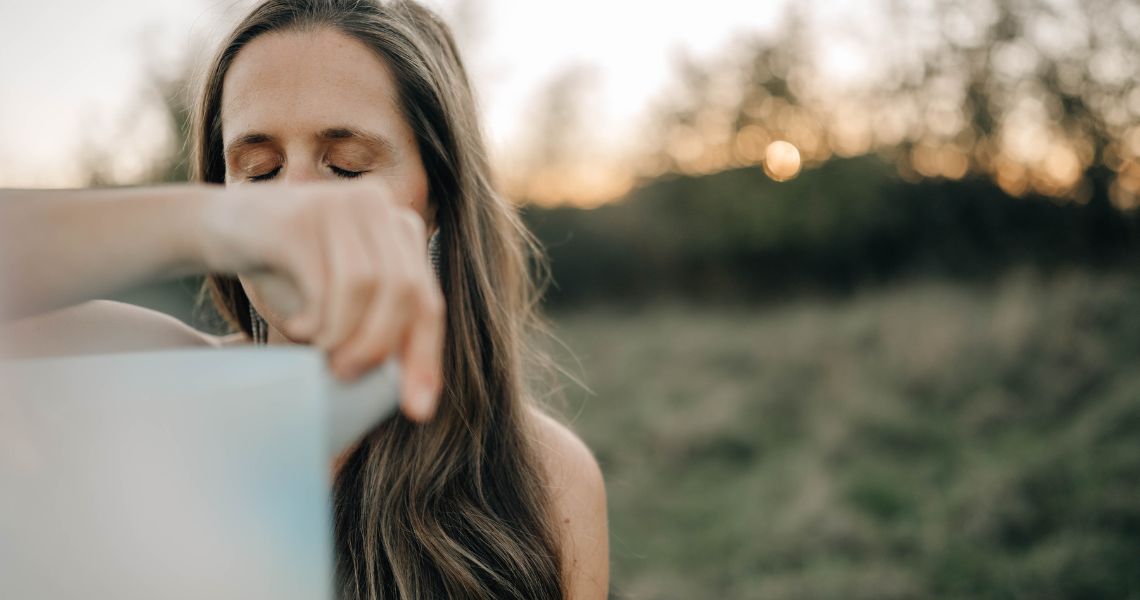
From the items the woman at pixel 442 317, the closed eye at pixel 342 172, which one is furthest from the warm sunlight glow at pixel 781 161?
the closed eye at pixel 342 172

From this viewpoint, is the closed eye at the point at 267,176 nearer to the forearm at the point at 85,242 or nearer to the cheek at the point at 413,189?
the cheek at the point at 413,189

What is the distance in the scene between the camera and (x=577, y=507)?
180cm

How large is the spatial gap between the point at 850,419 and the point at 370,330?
6.66 meters

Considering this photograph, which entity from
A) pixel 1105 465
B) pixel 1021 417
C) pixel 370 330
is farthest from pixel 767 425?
pixel 370 330

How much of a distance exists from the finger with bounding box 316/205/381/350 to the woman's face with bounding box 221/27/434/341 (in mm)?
876

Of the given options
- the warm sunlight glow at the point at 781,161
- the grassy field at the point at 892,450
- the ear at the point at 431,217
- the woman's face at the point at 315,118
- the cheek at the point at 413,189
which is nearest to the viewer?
the woman's face at the point at 315,118

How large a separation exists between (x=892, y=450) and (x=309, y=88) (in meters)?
5.80

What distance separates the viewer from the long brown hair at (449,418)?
150 cm

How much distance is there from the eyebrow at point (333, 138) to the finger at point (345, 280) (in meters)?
0.95

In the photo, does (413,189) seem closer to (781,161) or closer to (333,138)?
(333,138)

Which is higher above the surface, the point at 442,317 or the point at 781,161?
the point at 781,161

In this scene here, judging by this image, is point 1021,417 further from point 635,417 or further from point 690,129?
point 690,129

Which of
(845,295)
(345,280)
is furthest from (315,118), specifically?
(845,295)

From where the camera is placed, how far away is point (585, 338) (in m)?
11.7
